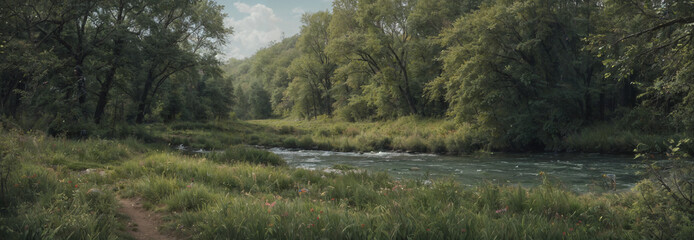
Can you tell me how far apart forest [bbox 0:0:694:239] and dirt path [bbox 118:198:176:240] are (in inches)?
1.7

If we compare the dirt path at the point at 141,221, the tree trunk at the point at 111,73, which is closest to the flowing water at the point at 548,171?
the dirt path at the point at 141,221

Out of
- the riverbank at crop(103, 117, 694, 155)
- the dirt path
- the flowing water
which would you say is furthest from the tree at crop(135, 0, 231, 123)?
the dirt path

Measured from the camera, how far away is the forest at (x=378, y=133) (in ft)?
16.1

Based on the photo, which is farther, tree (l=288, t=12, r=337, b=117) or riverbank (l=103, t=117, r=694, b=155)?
tree (l=288, t=12, r=337, b=117)

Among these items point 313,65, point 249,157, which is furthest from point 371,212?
point 313,65

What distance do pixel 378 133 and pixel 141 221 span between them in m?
23.5

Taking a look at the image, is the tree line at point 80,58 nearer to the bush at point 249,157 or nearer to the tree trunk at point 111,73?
the tree trunk at point 111,73

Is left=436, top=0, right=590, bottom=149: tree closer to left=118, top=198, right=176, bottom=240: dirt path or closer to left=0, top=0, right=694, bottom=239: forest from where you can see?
left=0, top=0, right=694, bottom=239: forest

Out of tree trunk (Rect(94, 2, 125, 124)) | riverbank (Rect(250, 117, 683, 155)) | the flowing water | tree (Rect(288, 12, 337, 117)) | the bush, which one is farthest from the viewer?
tree (Rect(288, 12, 337, 117))

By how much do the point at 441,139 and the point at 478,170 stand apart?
9468mm

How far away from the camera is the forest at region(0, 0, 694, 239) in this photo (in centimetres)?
492

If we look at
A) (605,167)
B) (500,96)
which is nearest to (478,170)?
(605,167)

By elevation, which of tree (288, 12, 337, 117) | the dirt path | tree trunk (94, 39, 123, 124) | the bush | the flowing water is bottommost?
the flowing water

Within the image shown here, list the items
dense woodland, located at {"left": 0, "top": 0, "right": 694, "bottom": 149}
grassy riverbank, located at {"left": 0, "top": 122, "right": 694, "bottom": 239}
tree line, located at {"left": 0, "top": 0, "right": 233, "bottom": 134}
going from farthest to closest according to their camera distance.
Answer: dense woodland, located at {"left": 0, "top": 0, "right": 694, "bottom": 149}, tree line, located at {"left": 0, "top": 0, "right": 233, "bottom": 134}, grassy riverbank, located at {"left": 0, "top": 122, "right": 694, "bottom": 239}
